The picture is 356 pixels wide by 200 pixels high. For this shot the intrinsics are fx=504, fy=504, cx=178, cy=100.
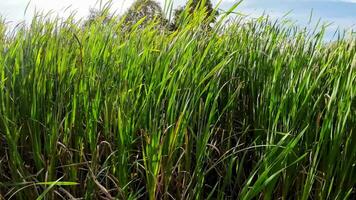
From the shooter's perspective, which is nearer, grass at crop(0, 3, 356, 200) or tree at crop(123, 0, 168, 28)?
grass at crop(0, 3, 356, 200)

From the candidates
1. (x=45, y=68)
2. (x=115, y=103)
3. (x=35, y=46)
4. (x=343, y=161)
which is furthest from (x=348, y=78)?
(x=35, y=46)

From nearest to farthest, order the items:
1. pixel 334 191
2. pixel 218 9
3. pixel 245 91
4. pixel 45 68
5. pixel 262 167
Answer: pixel 262 167
pixel 334 191
pixel 45 68
pixel 245 91
pixel 218 9

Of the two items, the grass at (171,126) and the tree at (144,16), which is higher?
the tree at (144,16)

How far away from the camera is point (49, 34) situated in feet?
7.50

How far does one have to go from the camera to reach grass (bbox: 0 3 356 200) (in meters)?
1.69

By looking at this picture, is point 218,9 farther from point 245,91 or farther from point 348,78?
point 348,78

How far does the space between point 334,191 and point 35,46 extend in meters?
1.34

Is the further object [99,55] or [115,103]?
[99,55]

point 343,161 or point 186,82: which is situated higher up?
point 186,82

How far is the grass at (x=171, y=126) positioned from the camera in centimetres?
169

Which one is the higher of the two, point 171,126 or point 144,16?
point 144,16

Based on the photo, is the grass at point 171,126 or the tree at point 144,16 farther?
the tree at point 144,16

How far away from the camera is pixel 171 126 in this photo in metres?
1.67

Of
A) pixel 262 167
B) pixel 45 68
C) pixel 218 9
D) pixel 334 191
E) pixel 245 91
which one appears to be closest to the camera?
pixel 262 167
